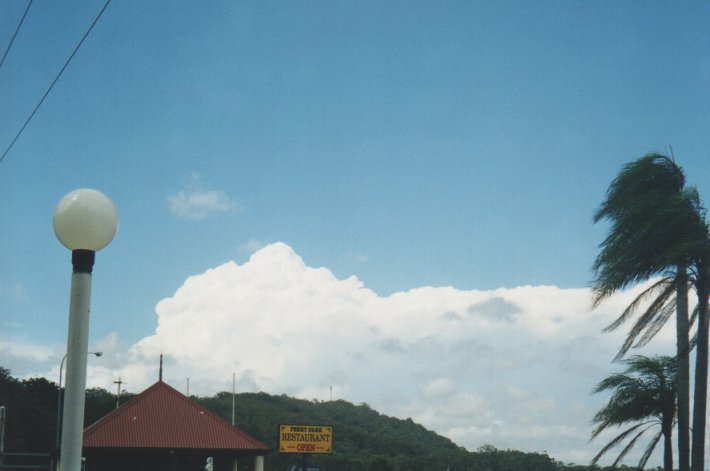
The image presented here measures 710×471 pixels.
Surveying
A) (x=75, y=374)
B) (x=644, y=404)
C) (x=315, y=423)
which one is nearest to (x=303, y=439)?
(x=644, y=404)

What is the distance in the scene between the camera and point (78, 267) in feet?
17.4

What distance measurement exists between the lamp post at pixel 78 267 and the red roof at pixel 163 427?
98.0ft

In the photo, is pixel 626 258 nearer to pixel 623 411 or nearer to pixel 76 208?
pixel 623 411

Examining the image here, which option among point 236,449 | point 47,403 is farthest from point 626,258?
point 47,403

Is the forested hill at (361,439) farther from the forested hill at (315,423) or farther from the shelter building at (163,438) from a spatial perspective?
the shelter building at (163,438)

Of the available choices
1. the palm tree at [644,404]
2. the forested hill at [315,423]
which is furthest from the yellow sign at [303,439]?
the forested hill at [315,423]

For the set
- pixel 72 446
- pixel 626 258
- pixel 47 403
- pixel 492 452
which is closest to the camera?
pixel 72 446

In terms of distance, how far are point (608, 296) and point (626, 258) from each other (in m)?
1.34

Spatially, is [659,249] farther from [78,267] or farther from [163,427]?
[163,427]

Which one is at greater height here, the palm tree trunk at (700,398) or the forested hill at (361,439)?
the palm tree trunk at (700,398)

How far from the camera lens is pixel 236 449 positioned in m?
34.8

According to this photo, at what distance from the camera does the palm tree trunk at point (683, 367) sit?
669 inches

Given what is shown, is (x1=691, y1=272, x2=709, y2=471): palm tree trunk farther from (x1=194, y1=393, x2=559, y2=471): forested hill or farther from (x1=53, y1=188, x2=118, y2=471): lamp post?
(x1=194, y1=393, x2=559, y2=471): forested hill

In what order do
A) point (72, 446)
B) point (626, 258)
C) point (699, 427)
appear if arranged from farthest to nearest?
point (626, 258) → point (699, 427) → point (72, 446)
